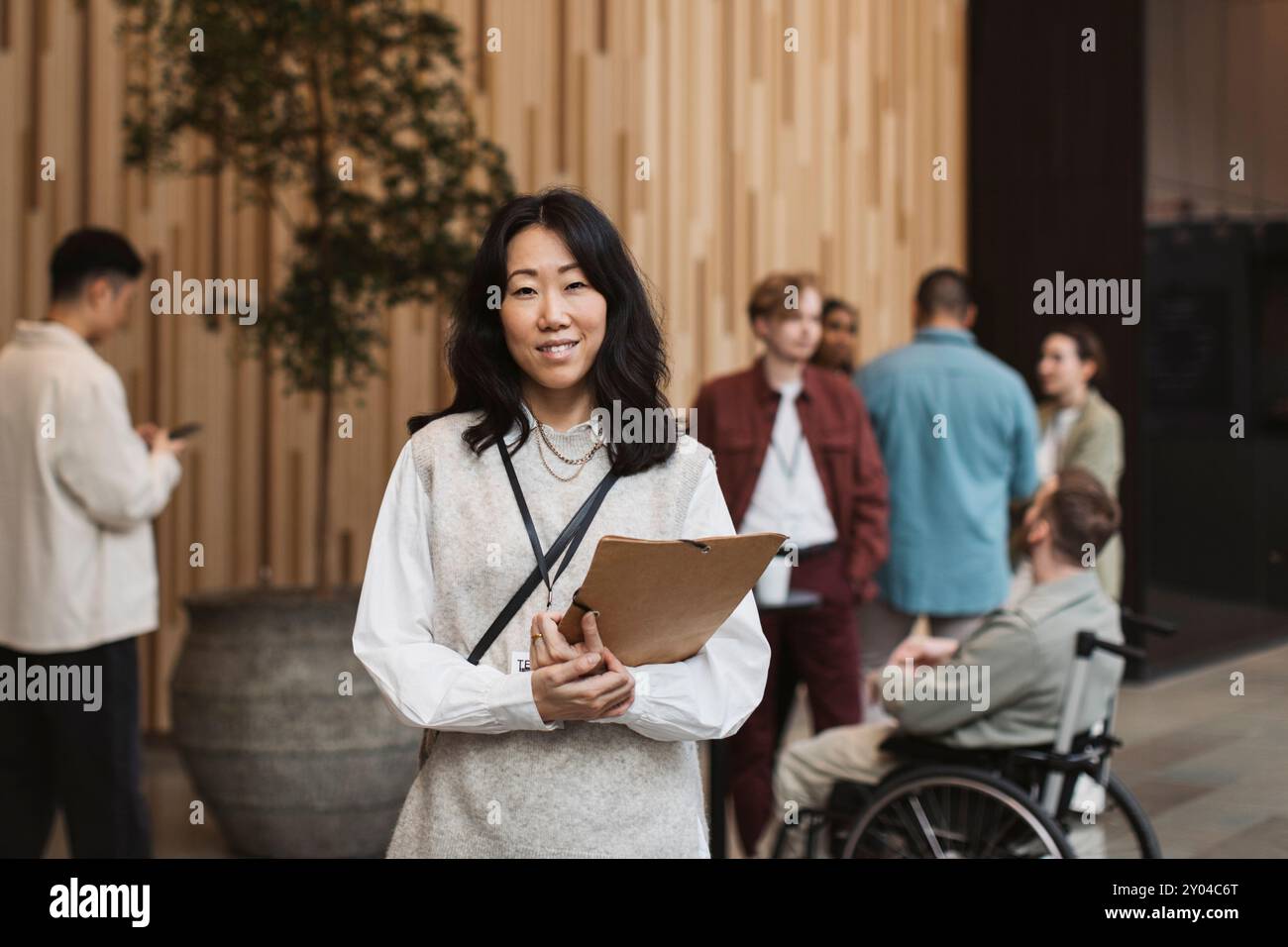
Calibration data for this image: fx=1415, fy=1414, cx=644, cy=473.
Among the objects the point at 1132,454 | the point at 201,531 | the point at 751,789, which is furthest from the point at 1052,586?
the point at 1132,454

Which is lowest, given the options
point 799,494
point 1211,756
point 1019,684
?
point 1211,756

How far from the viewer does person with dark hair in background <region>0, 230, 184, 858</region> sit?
3.11 meters

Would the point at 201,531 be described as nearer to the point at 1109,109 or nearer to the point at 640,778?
the point at 640,778

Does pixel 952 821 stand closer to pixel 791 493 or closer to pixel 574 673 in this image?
pixel 791 493

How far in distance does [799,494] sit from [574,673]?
249cm

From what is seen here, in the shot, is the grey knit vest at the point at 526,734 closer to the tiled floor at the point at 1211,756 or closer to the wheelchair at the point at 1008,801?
the wheelchair at the point at 1008,801

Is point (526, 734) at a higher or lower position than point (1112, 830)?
higher

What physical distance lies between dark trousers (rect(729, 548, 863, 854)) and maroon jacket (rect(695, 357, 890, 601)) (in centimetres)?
10

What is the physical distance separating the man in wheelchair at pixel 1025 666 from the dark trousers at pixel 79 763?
61.1 inches

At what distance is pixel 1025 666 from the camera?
9.36 ft

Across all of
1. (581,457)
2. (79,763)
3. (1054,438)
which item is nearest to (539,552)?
(581,457)

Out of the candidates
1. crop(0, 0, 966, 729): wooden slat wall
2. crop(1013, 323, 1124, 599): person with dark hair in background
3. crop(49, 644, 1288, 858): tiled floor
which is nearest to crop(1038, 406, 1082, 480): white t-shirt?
crop(1013, 323, 1124, 599): person with dark hair in background

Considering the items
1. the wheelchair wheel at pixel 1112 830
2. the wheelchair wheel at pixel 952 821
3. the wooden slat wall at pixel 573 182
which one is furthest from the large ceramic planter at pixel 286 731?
the wheelchair wheel at pixel 1112 830

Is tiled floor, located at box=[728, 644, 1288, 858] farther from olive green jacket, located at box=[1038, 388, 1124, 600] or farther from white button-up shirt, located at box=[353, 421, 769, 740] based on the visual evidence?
white button-up shirt, located at box=[353, 421, 769, 740]
